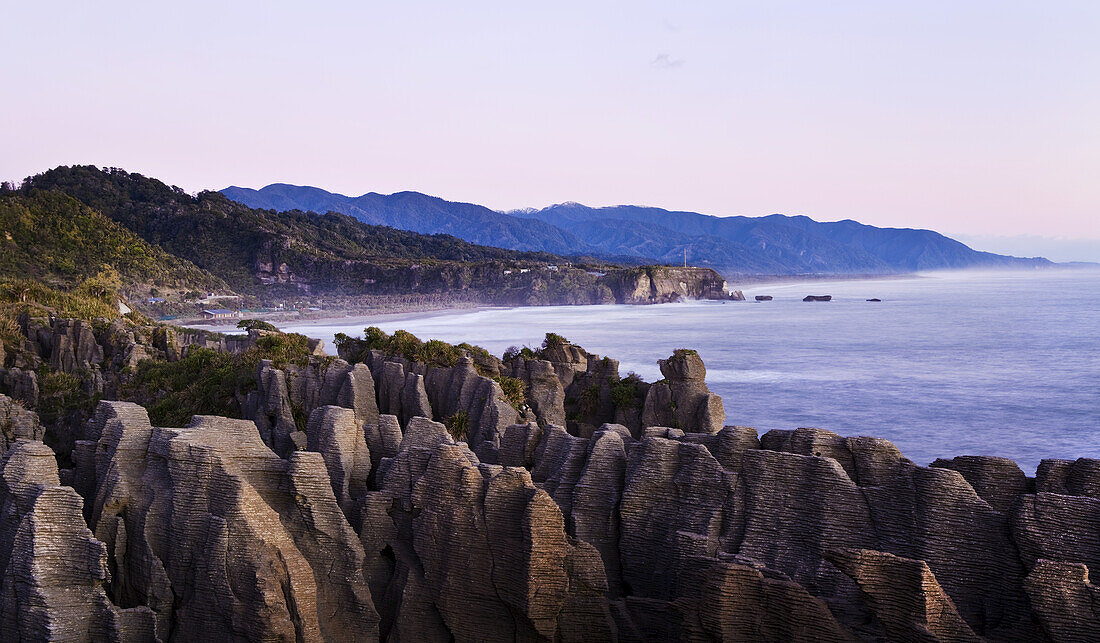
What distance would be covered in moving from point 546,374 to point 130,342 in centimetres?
1667

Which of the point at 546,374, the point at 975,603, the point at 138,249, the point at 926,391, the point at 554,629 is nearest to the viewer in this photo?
the point at 975,603

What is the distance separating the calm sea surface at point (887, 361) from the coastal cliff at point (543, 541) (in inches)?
1280

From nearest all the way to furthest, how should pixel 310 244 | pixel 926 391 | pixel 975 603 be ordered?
pixel 975 603
pixel 926 391
pixel 310 244

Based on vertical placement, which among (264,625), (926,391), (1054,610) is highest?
(1054,610)

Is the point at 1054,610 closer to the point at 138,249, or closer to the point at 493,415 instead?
the point at 493,415

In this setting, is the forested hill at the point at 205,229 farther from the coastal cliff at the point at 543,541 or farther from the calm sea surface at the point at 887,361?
the coastal cliff at the point at 543,541

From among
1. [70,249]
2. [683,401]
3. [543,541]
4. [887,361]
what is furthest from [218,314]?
[543,541]

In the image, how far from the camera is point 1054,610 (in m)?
9.87

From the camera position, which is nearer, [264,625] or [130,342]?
[264,625]

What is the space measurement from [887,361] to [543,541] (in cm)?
8229

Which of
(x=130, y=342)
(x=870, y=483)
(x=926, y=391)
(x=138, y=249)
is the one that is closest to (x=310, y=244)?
(x=138, y=249)

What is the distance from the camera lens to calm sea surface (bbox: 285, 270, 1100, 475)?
51.3 metres

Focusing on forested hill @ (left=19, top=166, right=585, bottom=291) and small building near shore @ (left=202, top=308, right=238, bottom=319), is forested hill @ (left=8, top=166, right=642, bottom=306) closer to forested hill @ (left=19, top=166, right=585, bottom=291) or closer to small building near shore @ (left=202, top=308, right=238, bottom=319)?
forested hill @ (left=19, top=166, right=585, bottom=291)

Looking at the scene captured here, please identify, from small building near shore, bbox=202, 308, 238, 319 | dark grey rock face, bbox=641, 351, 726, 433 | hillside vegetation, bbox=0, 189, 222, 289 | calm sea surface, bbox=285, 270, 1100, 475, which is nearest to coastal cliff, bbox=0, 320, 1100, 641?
dark grey rock face, bbox=641, 351, 726, 433
